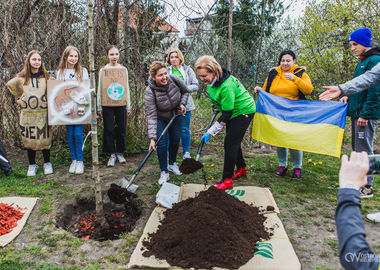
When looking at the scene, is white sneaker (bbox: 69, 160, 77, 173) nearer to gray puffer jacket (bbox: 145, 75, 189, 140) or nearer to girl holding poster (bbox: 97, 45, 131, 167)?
girl holding poster (bbox: 97, 45, 131, 167)

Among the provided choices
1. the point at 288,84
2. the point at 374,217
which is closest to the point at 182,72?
the point at 288,84

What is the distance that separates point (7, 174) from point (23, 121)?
96 centimetres

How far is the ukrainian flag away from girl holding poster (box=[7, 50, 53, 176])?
357cm

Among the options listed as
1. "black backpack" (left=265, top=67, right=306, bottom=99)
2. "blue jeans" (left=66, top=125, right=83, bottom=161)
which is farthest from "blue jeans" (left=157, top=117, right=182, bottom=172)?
"black backpack" (left=265, top=67, right=306, bottom=99)

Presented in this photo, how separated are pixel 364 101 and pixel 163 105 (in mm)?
2729

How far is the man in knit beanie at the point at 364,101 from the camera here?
3.56m

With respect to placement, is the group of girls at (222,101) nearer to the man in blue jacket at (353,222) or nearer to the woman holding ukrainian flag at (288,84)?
the woman holding ukrainian flag at (288,84)

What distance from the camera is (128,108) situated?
5.21 metres

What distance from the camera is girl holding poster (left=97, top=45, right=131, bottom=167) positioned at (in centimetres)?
491

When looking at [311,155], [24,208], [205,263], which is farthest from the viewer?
[311,155]

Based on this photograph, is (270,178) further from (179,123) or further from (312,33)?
(312,33)

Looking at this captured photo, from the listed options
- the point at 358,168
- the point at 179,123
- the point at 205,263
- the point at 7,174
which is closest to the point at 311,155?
the point at 179,123

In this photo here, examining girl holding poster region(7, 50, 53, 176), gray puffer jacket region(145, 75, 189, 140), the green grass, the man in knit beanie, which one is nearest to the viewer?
the green grass

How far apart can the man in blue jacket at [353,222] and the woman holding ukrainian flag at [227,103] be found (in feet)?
8.24
